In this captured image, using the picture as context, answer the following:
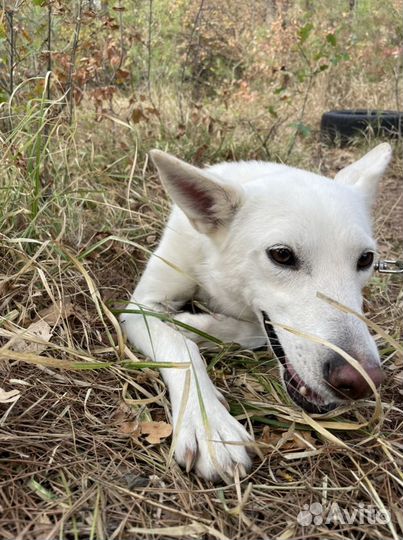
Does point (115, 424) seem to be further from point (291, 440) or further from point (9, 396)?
point (291, 440)

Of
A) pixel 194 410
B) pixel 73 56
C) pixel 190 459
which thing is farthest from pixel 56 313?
pixel 73 56

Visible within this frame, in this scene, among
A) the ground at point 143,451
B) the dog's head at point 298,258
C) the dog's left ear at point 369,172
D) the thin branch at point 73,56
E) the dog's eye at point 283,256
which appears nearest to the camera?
the ground at point 143,451

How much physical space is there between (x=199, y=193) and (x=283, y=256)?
38 cm

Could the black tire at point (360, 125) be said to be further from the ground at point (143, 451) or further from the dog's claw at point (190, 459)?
the dog's claw at point (190, 459)

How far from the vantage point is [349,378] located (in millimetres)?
1235

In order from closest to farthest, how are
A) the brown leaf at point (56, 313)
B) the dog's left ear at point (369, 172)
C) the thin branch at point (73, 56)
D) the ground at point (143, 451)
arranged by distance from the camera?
1. the ground at point (143, 451)
2. the brown leaf at point (56, 313)
3. the dog's left ear at point (369, 172)
4. the thin branch at point (73, 56)

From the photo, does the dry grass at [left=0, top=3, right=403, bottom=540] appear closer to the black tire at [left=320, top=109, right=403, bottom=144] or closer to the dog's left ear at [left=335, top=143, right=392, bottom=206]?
the dog's left ear at [left=335, top=143, right=392, bottom=206]

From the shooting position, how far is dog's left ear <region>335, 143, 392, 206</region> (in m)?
1.99

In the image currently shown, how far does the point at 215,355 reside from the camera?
180 cm

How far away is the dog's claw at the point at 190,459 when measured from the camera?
Answer: 48.6 inches

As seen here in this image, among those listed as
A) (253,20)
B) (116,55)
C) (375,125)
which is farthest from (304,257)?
(253,20)

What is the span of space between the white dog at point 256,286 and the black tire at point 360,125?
3.16 metres

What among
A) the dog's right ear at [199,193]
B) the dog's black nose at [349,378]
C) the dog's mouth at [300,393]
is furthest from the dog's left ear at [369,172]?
the dog's black nose at [349,378]

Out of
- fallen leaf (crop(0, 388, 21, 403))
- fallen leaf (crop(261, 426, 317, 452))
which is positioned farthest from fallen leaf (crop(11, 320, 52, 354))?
fallen leaf (crop(261, 426, 317, 452))
